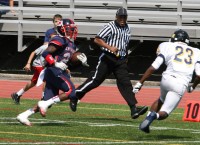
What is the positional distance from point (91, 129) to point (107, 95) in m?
9.40

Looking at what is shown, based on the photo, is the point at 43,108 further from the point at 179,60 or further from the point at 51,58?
the point at 179,60

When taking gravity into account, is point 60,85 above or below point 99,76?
above

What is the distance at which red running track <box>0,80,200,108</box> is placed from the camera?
21308mm

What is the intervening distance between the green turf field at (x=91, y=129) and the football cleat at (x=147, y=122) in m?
0.16

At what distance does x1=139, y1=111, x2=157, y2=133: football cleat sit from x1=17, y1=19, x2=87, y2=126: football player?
7.18 feet

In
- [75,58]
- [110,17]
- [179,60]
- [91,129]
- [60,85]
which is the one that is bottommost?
[110,17]

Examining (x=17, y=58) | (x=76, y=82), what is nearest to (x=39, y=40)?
(x=17, y=58)

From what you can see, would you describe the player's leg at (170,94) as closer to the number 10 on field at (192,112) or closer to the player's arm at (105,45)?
the number 10 on field at (192,112)

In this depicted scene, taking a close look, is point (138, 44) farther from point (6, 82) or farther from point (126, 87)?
point (126, 87)

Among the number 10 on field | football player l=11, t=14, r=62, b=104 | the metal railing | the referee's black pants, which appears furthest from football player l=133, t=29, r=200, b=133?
the metal railing

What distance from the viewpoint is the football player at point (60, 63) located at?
1395cm

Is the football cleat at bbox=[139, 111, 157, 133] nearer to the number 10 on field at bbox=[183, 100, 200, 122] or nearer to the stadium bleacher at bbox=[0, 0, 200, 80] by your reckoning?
the number 10 on field at bbox=[183, 100, 200, 122]

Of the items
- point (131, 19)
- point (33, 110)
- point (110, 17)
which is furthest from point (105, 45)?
point (110, 17)

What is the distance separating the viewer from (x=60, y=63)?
46.0 ft
